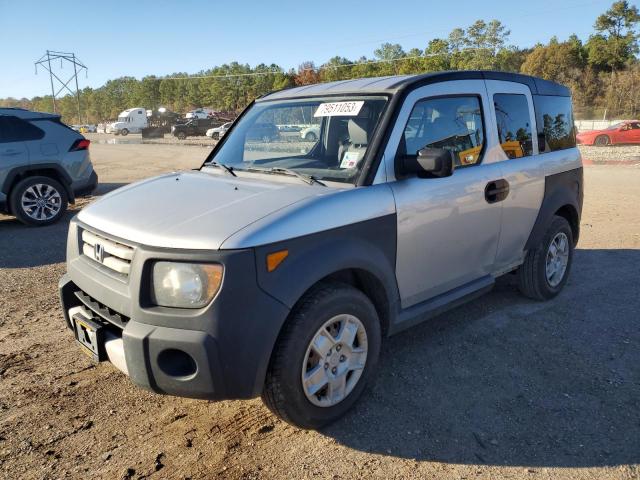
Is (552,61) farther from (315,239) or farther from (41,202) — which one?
(315,239)

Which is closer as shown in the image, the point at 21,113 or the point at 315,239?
the point at 315,239

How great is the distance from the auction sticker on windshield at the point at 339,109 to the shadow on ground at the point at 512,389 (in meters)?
1.78

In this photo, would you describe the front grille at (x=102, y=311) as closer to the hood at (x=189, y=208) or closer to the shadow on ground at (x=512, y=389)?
the hood at (x=189, y=208)

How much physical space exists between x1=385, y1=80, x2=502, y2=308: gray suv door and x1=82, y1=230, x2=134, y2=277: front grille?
157 centimetres

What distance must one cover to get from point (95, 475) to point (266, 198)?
167cm

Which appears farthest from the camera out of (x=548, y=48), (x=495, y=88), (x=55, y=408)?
(x=548, y=48)

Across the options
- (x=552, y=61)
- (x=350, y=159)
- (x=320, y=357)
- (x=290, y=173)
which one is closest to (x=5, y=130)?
(x=290, y=173)

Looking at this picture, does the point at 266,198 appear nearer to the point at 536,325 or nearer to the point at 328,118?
the point at 328,118

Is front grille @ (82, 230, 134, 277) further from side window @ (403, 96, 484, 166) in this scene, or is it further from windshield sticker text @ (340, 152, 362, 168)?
side window @ (403, 96, 484, 166)

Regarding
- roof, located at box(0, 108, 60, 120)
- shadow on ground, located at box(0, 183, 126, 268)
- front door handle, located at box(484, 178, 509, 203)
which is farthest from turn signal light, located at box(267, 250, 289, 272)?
roof, located at box(0, 108, 60, 120)

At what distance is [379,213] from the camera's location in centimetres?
302

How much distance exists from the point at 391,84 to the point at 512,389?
2.16 metres

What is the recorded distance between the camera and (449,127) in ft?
12.1

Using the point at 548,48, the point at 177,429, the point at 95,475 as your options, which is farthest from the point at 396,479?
the point at 548,48
